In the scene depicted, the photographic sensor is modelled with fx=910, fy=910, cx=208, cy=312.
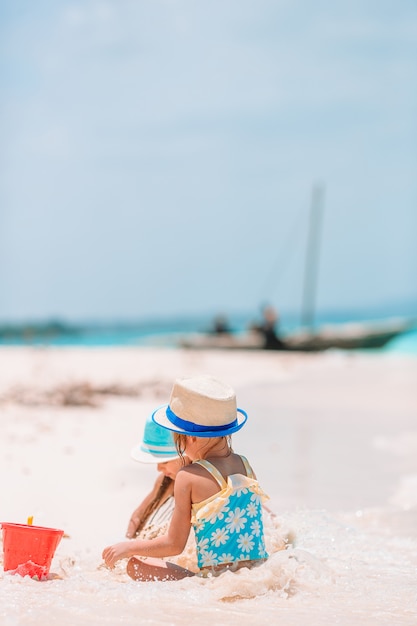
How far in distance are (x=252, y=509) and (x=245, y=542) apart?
0.42 ft

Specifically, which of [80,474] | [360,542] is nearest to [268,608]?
[360,542]

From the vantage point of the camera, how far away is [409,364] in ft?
45.9

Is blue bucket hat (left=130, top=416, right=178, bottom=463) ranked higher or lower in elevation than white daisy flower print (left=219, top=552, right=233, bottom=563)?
higher

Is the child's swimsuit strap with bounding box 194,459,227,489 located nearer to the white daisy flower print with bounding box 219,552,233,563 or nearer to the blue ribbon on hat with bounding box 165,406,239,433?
the blue ribbon on hat with bounding box 165,406,239,433

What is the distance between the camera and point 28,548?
135 inches

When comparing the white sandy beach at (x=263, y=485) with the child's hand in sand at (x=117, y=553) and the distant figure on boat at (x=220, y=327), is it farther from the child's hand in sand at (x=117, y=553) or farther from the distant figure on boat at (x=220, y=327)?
the distant figure on boat at (x=220, y=327)

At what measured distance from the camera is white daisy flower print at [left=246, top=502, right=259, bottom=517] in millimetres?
3521

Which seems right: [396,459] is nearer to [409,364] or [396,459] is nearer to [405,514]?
[405,514]

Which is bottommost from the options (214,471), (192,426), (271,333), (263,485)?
(271,333)

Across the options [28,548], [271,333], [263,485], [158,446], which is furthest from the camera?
[271,333]

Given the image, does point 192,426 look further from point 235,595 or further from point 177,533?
point 235,595

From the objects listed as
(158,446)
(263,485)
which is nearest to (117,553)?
(158,446)

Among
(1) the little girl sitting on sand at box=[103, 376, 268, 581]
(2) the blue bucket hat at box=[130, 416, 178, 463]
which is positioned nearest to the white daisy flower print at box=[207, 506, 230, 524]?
(1) the little girl sitting on sand at box=[103, 376, 268, 581]

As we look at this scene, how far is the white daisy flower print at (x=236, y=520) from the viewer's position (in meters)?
3.47
